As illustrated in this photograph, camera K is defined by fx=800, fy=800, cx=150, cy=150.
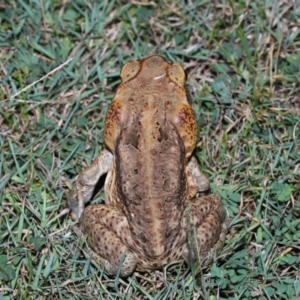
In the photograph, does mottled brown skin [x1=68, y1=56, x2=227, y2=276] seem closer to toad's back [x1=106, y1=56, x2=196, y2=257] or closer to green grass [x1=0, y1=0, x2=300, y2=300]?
toad's back [x1=106, y1=56, x2=196, y2=257]

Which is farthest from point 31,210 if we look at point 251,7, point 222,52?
point 251,7

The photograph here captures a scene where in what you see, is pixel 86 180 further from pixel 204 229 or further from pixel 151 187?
pixel 204 229

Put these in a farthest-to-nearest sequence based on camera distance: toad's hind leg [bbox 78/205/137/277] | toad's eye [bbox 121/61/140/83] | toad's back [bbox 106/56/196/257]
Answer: toad's eye [bbox 121/61/140/83] < toad's hind leg [bbox 78/205/137/277] < toad's back [bbox 106/56/196/257]

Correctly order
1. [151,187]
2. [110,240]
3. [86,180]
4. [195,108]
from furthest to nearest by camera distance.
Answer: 1. [195,108]
2. [86,180]
3. [110,240]
4. [151,187]

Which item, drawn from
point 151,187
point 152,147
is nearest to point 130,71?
point 152,147

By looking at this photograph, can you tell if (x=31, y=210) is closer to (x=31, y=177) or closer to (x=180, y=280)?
(x=31, y=177)

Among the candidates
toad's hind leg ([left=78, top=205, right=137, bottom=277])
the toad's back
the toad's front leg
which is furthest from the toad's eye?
toad's hind leg ([left=78, top=205, right=137, bottom=277])

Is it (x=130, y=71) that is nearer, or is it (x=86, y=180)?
(x=130, y=71)
